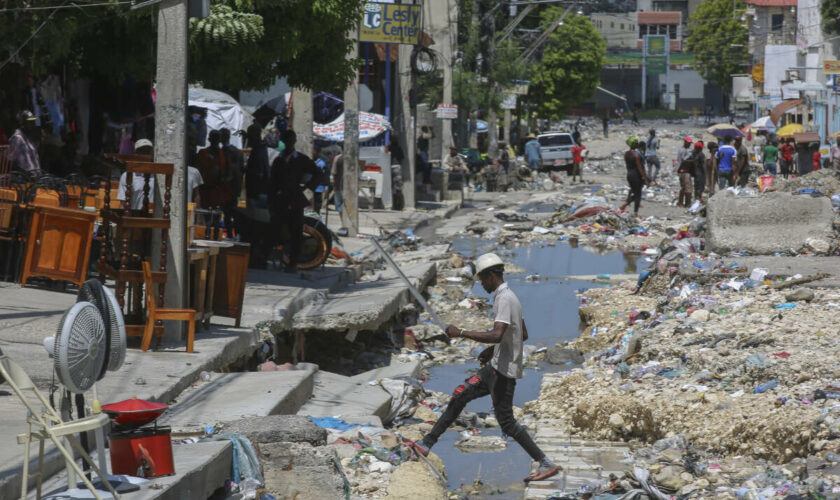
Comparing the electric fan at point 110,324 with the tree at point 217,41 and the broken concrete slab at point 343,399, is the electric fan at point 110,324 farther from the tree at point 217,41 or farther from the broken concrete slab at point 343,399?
the tree at point 217,41

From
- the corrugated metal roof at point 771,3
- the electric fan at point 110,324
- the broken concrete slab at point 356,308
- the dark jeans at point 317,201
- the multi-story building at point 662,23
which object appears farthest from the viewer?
the multi-story building at point 662,23

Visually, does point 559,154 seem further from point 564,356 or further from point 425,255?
point 564,356

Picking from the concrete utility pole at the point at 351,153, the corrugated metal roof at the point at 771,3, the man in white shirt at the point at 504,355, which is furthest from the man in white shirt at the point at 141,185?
the corrugated metal roof at the point at 771,3

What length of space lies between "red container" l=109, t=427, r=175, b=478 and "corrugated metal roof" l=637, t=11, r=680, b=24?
110985 mm

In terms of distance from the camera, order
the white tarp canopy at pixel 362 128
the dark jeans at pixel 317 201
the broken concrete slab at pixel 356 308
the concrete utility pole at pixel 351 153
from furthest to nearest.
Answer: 1. the white tarp canopy at pixel 362 128
2. the dark jeans at pixel 317 201
3. the concrete utility pole at pixel 351 153
4. the broken concrete slab at pixel 356 308

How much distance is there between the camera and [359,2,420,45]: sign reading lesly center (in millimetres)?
21781

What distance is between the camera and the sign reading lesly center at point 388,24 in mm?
21781

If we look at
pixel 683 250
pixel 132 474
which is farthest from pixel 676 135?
pixel 132 474

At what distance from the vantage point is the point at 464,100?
143 feet

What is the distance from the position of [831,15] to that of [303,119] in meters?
34.4

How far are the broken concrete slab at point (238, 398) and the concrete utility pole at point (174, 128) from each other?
1011mm

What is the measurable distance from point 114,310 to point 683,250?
39.6 ft

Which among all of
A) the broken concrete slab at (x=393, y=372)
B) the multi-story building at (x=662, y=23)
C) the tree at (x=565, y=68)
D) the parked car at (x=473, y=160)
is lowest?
the broken concrete slab at (x=393, y=372)

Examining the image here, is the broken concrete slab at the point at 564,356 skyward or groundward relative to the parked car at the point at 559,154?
groundward
